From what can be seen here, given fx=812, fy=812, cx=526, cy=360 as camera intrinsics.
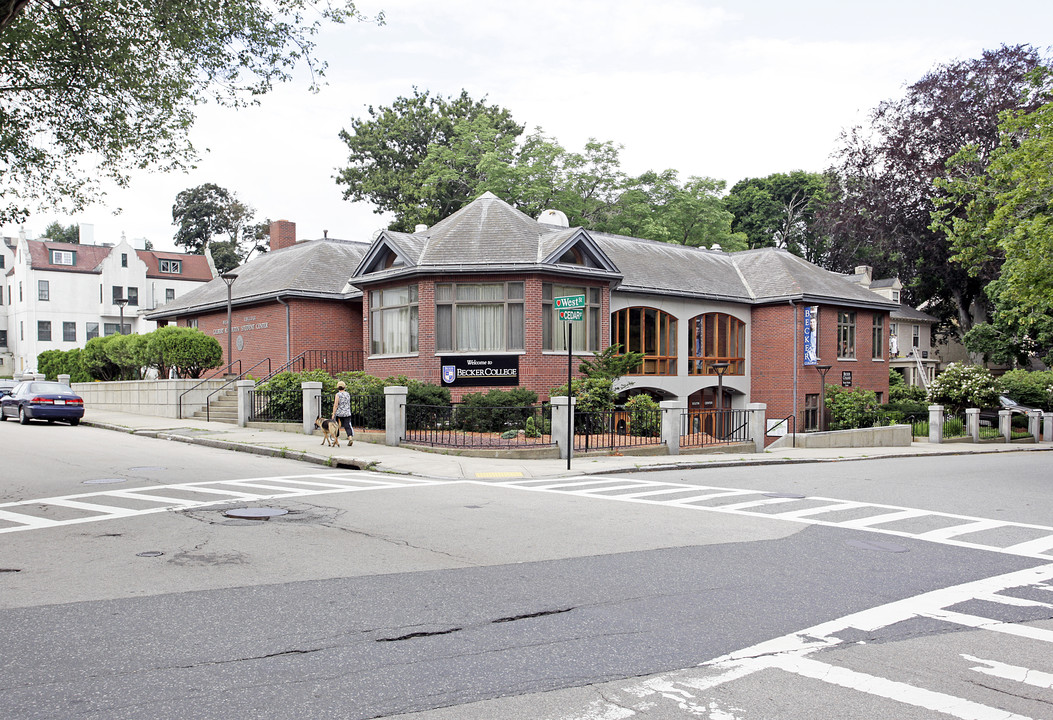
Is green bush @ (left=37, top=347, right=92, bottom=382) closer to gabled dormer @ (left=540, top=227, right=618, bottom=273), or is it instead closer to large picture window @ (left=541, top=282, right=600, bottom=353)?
large picture window @ (left=541, top=282, right=600, bottom=353)

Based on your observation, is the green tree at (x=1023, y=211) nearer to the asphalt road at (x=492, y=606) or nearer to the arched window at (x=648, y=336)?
the asphalt road at (x=492, y=606)

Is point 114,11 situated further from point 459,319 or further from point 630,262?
point 630,262

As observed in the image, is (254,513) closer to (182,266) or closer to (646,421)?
(646,421)

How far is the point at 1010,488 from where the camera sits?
15141mm

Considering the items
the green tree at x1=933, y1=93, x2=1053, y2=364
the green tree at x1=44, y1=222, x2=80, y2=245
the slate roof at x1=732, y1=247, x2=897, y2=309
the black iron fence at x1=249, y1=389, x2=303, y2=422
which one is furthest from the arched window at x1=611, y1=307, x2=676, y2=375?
the green tree at x1=44, y1=222, x2=80, y2=245

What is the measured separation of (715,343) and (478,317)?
42.0ft

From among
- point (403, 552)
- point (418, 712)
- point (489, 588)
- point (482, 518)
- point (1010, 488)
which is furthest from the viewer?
point (1010, 488)

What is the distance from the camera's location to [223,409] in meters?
28.1

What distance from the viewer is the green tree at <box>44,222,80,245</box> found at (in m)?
87.6

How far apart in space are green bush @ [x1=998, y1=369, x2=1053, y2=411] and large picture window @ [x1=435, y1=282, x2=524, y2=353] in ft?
92.0

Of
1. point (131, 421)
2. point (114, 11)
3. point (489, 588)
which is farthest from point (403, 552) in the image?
point (131, 421)

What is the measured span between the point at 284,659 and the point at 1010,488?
1458 centimetres

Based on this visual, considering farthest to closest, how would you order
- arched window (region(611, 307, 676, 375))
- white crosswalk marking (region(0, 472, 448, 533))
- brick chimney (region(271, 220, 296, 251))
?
brick chimney (region(271, 220, 296, 251)) → arched window (region(611, 307, 676, 375)) → white crosswalk marking (region(0, 472, 448, 533))

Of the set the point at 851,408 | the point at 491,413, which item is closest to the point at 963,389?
the point at 851,408
